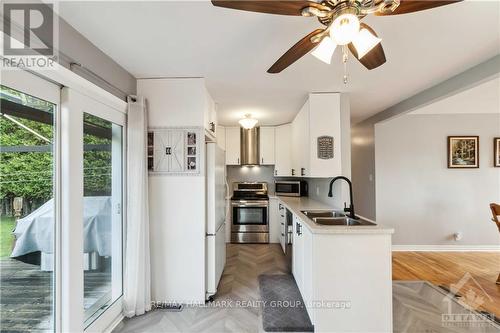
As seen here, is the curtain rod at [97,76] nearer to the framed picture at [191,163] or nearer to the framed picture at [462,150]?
the framed picture at [191,163]

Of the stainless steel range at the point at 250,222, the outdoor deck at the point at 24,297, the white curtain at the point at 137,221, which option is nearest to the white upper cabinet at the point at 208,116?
the white curtain at the point at 137,221

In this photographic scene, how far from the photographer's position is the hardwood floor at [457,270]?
280 cm

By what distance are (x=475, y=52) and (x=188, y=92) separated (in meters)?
2.61

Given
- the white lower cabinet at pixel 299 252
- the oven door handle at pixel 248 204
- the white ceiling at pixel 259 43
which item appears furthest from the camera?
the oven door handle at pixel 248 204

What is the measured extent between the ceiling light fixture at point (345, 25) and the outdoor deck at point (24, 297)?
2.16 meters

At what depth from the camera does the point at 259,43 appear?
1.88 meters

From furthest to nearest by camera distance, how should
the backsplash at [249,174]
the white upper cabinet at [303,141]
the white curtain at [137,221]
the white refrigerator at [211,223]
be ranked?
the backsplash at [249,174] < the white upper cabinet at [303,141] < the white refrigerator at [211,223] < the white curtain at [137,221]

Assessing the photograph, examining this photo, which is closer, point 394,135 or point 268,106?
point 268,106

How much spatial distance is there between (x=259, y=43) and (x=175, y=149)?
1.34 meters

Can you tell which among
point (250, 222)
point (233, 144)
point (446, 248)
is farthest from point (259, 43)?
point (446, 248)

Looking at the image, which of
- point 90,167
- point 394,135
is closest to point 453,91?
point 394,135

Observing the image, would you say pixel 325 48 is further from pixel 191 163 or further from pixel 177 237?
pixel 177 237

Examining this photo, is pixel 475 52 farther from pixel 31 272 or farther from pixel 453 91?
pixel 31 272

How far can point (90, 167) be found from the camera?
6.63 ft
